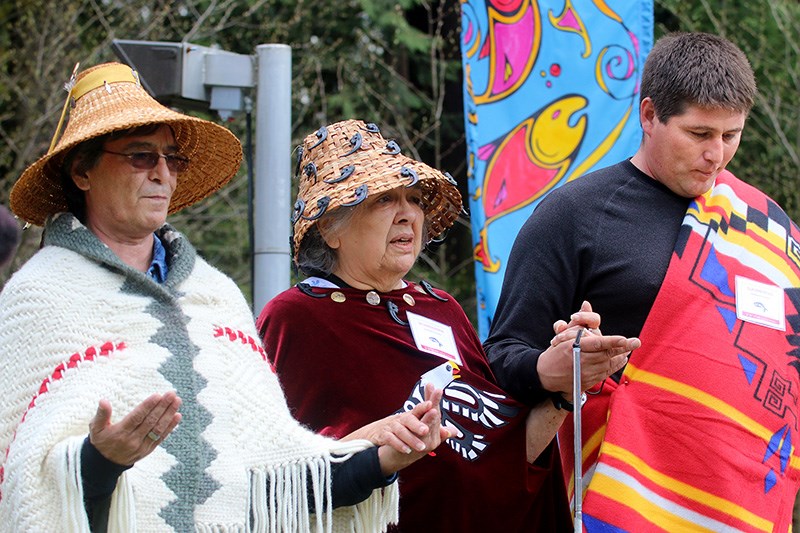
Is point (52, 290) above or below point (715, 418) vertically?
above

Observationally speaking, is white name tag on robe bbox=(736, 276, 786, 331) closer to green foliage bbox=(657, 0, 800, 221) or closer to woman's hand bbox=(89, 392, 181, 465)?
woman's hand bbox=(89, 392, 181, 465)

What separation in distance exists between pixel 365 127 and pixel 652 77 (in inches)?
32.4

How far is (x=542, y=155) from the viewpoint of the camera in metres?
5.16

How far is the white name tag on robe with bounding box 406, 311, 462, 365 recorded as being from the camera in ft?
11.2

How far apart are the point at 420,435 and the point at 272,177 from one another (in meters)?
2.50

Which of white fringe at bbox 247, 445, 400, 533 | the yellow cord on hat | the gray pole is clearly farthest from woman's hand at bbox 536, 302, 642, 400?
the gray pole

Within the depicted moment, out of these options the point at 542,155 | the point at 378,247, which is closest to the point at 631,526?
the point at 378,247

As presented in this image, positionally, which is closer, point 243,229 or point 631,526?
point 631,526

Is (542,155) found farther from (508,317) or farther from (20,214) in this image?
(20,214)

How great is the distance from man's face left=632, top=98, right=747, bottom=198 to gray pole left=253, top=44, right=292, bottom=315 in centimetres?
193

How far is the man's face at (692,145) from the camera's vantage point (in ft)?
11.1

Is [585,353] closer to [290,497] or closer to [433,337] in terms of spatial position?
[433,337]

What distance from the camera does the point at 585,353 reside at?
3.05 meters

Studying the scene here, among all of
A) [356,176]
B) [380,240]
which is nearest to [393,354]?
[380,240]
